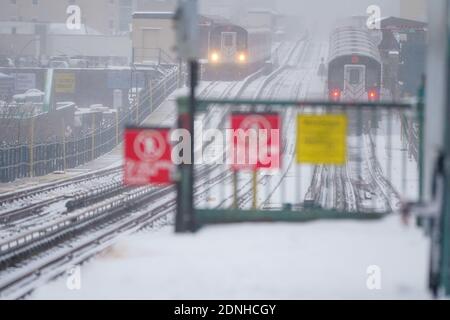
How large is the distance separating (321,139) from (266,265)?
136cm

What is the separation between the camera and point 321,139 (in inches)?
306

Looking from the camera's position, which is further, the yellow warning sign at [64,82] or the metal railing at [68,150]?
the yellow warning sign at [64,82]

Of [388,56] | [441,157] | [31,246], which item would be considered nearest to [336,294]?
[441,157]

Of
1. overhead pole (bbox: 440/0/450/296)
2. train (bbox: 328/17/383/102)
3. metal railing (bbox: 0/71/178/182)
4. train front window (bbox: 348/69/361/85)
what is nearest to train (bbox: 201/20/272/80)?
metal railing (bbox: 0/71/178/182)

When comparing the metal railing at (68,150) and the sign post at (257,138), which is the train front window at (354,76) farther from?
the sign post at (257,138)

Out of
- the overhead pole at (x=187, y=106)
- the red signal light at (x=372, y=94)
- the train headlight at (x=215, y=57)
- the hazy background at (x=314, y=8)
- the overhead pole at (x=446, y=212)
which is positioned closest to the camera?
the overhead pole at (x=446, y=212)

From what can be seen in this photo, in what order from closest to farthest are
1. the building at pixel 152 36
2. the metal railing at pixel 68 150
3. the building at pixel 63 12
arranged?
the metal railing at pixel 68 150 → the building at pixel 152 36 → the building at pixel 63 12

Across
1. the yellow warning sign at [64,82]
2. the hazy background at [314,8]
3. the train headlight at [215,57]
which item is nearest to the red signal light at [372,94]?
the train headlight at [215,57]

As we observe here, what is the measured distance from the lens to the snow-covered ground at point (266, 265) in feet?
21.0

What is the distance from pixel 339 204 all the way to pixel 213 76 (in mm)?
32251

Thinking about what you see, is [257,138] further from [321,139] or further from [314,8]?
[314,8]

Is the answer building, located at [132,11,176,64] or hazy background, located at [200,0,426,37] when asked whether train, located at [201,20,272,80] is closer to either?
building, located at [132,11,176,64]

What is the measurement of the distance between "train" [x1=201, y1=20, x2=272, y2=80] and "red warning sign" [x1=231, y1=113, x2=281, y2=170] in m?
39.6

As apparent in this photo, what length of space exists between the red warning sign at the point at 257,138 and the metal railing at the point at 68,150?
36.2 ft
